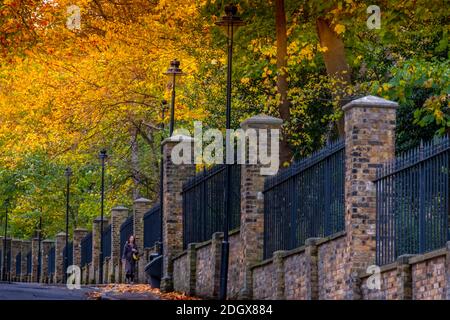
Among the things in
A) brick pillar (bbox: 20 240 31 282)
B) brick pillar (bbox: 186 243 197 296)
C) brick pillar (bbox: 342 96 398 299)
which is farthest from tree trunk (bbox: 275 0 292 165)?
brick pillar (bbox: 20 240 31 282)

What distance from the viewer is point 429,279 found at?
18.3 meters

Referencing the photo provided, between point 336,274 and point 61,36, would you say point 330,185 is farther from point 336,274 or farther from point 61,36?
point 61,36

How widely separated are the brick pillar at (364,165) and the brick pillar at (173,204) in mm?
12711

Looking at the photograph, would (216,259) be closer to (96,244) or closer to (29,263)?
(96,244)

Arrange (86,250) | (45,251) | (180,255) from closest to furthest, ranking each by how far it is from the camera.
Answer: (180,255)
(86,250)
(45,251)

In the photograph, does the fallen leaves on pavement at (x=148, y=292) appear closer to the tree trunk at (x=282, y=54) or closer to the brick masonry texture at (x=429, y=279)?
the tree trunk at (x=282, y=54)

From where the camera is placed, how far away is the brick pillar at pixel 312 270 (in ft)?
76.2

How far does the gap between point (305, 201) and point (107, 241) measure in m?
27.8

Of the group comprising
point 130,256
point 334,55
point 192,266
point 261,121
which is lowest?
point 192,266

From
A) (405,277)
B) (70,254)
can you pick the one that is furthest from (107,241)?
(405,277)

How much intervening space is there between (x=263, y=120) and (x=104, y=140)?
2875 cm

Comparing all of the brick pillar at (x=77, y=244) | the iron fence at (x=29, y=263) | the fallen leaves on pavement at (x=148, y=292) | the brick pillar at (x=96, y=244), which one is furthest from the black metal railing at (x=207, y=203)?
the iron fence at (x=29, y=263)

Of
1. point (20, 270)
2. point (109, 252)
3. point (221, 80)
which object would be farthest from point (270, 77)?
point (20, 270)

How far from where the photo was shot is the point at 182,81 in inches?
1789
